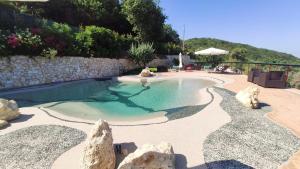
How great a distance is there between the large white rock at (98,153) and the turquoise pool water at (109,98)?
12.2 feet

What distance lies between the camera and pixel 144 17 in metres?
24.1

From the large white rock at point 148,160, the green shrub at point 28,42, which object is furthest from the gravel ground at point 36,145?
the green shrub at point 28,42

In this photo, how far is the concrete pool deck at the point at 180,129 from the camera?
16.6 ft

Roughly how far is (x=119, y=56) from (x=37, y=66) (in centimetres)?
811

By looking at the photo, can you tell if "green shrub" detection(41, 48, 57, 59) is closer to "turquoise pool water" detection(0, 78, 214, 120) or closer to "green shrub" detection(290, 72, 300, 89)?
"turquoise pool water" detection(0, 78, 214, 120)

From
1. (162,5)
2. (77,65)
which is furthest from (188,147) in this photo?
(162,5)

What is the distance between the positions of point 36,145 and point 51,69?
10.7 meters

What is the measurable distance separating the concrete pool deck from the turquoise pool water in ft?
4.25

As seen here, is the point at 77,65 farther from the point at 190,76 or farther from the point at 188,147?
the point at 188,147

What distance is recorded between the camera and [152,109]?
386 inches

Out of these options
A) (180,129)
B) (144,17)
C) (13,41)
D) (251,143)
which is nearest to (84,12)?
(144,17)

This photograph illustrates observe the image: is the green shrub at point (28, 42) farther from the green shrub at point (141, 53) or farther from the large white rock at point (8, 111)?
the green shrub at point (141, 53)

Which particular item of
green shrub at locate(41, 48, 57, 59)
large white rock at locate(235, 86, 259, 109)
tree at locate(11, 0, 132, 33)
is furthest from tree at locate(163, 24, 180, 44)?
large white rock at locate(235, 86, 259, 109)

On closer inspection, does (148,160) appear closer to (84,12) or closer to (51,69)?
(51,69)
